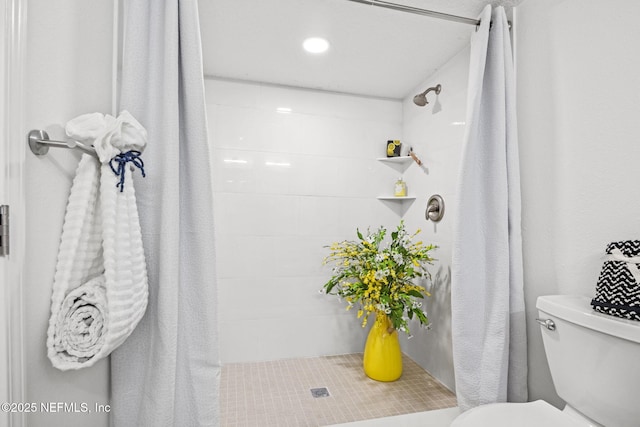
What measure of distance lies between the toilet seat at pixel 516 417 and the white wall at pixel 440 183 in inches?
29.2

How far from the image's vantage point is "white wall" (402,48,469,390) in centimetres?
174

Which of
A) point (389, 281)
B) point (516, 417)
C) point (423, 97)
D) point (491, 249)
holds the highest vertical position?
point (423, 97)

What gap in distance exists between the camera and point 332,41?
5.44 ft

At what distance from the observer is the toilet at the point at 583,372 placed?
831 millimetres

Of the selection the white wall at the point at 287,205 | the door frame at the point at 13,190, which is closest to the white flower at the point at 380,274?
the white wall at the point at 287,205

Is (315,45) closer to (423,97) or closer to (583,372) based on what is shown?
(423,97)

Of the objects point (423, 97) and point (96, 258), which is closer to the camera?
point (96, 258)

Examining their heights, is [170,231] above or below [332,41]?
below

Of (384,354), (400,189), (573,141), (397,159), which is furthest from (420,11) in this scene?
(384,354)

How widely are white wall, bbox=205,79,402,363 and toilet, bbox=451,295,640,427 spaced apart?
127 centimetres

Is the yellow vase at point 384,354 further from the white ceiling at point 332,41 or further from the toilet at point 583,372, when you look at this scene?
the white ceiling at point 332,41

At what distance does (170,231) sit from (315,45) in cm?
128

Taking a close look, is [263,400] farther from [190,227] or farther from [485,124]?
[485,124]

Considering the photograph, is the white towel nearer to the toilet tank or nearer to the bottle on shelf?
the toilet tank
